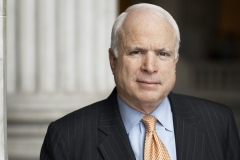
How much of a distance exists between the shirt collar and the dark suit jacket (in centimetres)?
3

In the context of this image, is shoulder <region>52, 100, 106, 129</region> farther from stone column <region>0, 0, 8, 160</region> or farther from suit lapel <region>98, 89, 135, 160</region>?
stone column <region>0, 0, 8, 160</region>

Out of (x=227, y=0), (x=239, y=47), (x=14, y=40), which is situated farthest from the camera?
(x=227, y=0)

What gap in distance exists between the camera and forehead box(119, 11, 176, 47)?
266cm

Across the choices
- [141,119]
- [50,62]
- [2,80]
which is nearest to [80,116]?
[141,119]

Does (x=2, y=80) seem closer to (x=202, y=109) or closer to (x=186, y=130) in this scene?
(x=186, y=130)

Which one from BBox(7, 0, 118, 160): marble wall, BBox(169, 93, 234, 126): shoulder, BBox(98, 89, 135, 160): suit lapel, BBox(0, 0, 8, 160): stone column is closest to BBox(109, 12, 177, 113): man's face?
BBox(98, 89, 135, 160): suit lapel

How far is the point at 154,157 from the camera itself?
2693mm

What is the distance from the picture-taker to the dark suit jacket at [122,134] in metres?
2.75

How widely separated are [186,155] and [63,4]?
204 centimetres

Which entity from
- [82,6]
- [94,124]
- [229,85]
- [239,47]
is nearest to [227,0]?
[239,47]

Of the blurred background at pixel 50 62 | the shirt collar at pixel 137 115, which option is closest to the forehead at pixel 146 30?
the shirt collar at pixel 137 115

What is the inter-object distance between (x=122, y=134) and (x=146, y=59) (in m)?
0.38

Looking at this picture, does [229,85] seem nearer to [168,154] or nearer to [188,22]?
[188,22]

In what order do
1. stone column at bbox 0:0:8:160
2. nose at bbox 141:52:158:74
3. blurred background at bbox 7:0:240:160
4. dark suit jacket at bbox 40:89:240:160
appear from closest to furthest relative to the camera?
stone column at bbox 0:0:8:160
nose at bbox 141:52:158:74
dark suit jacket at bbox 40:89:240:160
blurred background at bbox 7:0:240:160
